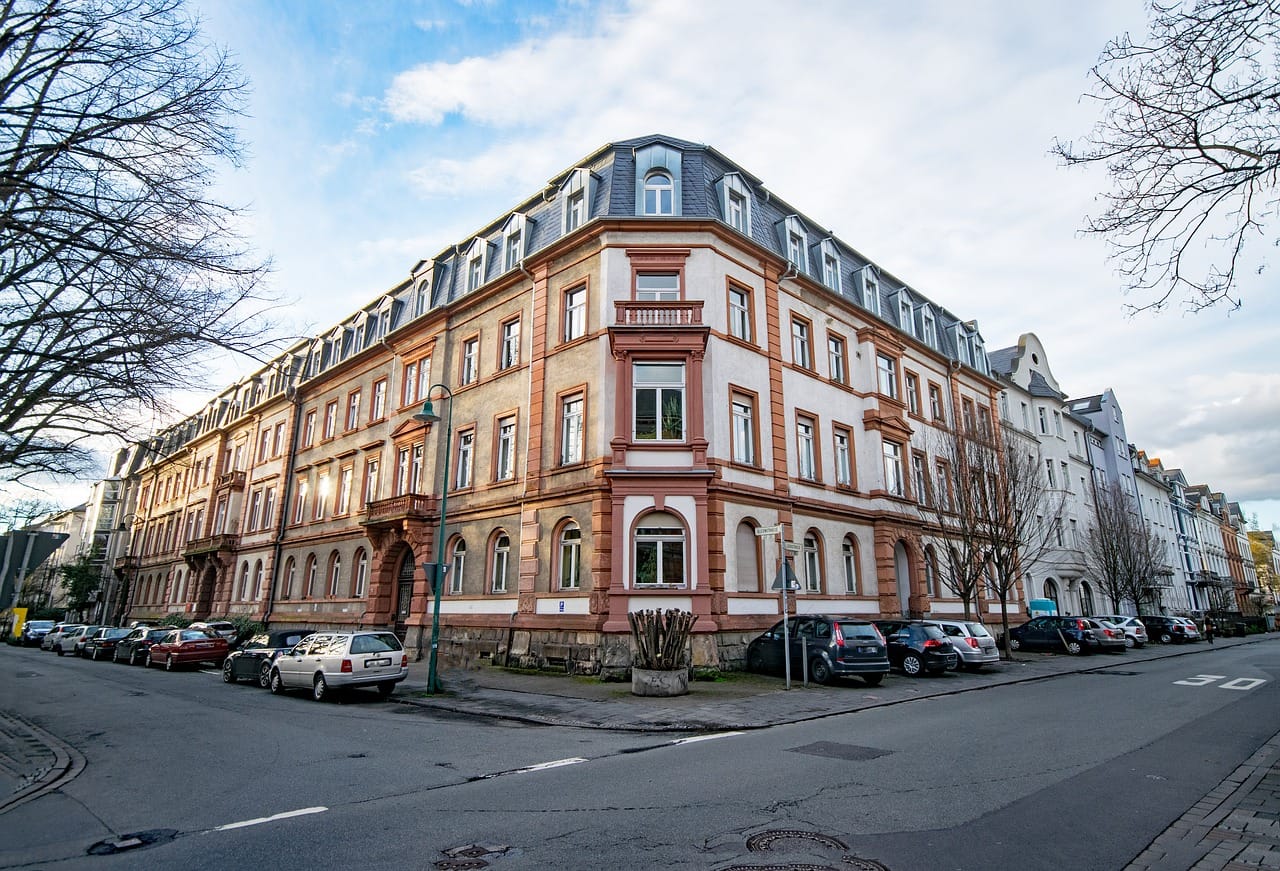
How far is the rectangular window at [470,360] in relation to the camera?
26744mm

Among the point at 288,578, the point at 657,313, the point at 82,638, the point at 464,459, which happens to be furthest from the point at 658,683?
the point at 82,638

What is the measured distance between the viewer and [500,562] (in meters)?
23.5

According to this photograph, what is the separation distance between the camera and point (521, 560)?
21.8 meters

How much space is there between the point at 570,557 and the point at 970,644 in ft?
41.0

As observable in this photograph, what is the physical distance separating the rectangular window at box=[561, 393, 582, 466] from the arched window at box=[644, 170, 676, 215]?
6.59m

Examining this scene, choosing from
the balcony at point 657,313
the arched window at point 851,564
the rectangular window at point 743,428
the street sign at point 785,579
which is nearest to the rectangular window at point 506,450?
the balcony at point 657,313

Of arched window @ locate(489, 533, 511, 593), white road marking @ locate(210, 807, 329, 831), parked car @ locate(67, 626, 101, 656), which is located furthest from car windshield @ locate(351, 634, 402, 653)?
parked car @ locate(67, 626, 101, 656)

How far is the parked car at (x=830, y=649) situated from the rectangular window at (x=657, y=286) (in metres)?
10.4

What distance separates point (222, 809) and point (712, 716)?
7.82 metres

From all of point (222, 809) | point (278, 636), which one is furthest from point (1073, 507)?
point (222, 809)

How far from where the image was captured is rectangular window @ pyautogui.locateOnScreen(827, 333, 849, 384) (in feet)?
88.7

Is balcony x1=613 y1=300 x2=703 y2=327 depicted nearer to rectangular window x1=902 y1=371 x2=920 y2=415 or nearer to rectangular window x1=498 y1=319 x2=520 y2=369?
rectangular window x1=498 y1=319 x2=520 y2=369

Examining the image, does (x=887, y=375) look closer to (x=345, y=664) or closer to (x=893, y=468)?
(x=893, y=468)

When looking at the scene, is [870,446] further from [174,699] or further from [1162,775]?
[174,699]
